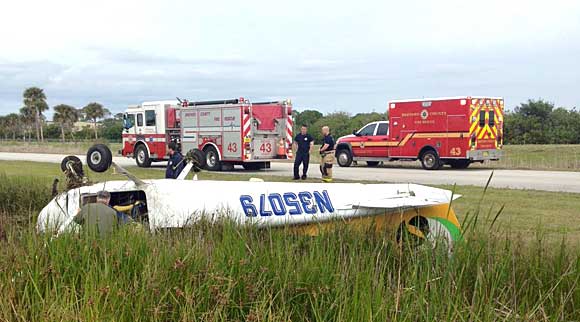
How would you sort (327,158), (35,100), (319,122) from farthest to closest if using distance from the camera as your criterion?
(35,100) < (319,122) < (327,158)

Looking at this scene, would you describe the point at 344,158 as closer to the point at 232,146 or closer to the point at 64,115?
the point at 232,146

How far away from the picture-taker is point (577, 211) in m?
11.5

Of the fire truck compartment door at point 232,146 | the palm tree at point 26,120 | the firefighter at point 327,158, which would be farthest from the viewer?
the palm tree at point 26,120

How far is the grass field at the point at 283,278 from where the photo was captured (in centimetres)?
397

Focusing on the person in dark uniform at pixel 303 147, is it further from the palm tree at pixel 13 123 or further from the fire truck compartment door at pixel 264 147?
the palm tree at pixel 13 123

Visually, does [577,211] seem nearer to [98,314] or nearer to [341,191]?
[341,191]

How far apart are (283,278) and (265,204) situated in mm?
2485

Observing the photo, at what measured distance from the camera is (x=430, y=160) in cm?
2481

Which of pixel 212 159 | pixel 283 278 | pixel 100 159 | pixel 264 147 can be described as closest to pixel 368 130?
pixel 264 147

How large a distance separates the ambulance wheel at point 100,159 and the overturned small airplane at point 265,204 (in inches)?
24.2

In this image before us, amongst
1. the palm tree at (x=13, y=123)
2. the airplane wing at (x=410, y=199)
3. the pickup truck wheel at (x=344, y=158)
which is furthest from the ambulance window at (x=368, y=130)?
the palm tree at (x=13, y=123)

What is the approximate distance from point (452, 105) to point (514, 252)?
19712 mm

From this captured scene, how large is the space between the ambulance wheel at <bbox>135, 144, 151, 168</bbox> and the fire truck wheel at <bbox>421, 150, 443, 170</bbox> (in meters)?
11.4

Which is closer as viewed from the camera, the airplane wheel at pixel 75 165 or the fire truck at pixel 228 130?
the airplane wheel at pixel 75 165
